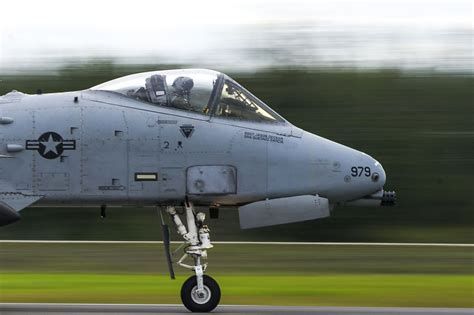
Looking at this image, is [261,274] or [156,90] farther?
[261,274]

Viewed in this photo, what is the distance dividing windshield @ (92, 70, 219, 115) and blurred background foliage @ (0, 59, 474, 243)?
11.1 meters

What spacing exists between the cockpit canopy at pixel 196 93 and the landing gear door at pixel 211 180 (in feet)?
2.05

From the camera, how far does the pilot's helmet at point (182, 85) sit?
1195cm

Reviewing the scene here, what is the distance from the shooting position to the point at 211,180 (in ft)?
38.3

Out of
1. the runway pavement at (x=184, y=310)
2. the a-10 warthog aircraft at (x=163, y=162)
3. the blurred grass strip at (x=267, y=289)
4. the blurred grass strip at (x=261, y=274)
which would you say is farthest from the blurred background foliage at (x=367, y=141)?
the a-10 warthog aircraft at (x=163, y=162)

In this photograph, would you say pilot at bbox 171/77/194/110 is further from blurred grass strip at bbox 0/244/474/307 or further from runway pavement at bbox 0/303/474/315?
blurred grass strip at bbox 0/244/474/307

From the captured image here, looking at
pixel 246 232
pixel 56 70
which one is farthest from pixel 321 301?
pixel 56 70

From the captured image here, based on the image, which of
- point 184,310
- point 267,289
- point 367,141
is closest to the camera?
point 184,310

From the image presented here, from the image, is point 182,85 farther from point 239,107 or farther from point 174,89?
point 239,107

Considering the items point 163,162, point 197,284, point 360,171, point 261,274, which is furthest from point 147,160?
point 261,274

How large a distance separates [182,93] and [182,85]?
0.31 feet

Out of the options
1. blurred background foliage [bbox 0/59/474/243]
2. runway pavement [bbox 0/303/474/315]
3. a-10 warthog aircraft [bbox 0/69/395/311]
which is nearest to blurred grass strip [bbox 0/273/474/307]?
runway pavement [bbox 0/303/474/315]

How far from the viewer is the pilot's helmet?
11945 mm

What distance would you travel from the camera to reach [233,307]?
12.9 metres
